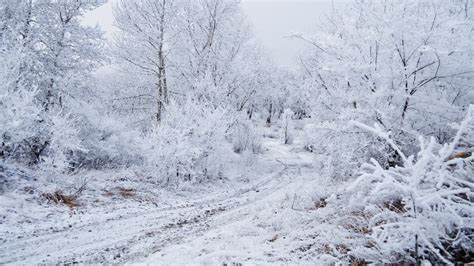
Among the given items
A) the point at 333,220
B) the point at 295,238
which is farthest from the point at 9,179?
the point at 333,220

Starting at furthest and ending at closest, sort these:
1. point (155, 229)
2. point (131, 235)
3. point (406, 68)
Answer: point (406, 68)
point (155, 229)
point (131, 235)

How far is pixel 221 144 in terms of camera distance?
1341 centimetres

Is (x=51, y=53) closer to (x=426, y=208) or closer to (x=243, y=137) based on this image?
(x=243, y=137)

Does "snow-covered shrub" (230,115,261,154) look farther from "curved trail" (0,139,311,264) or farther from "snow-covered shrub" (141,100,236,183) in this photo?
"curved trail" (0,139,311,264)

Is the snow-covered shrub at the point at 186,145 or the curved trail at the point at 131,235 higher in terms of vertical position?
the snow-covered shrub at the point at 186,145

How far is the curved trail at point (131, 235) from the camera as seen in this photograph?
5.68m

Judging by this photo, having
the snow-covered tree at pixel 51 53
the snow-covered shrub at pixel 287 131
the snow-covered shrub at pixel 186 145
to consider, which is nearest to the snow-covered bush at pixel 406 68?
the snow-covered shrub at pixel 186 145

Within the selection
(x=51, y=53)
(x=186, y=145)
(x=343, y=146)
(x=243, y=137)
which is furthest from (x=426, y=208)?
(x=243, y=137)

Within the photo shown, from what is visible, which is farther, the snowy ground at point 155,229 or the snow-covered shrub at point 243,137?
the snow-covered shrub at point 243,137

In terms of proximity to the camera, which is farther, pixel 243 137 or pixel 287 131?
pixel 287 131

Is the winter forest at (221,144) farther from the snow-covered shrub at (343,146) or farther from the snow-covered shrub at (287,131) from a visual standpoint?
the snow-covered shrub at (287,131)

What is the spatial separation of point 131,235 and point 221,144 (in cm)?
694

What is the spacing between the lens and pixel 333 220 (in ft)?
18.8

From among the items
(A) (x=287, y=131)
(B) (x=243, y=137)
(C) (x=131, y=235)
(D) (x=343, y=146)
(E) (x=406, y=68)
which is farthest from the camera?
(A) (x=287, y=131)
